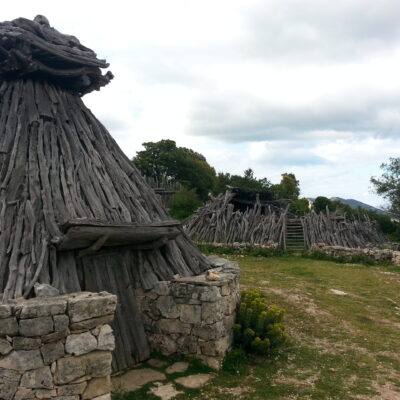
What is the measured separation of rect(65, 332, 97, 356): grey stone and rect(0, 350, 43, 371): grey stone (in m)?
0.34

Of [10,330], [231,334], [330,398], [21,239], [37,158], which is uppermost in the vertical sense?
[37,158]

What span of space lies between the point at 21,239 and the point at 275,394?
14.3ft

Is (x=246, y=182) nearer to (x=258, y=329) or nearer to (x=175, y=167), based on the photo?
(x=175, y=167)

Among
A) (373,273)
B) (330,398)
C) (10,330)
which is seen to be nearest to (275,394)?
(330,398)

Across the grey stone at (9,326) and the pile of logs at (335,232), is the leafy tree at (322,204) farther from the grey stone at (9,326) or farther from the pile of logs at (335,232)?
the grey stone at (9,326)

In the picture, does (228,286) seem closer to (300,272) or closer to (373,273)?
(300,272)

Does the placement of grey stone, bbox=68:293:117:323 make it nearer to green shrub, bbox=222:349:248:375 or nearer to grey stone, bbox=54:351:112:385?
grey stone, bbox=54:351:112:385

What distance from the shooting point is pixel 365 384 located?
21.2ft

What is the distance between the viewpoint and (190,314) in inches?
268

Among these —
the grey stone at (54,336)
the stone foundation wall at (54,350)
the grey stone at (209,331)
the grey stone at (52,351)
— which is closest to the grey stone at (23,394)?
the stone foundation wall at (54,350)

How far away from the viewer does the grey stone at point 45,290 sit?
5051 millimetres

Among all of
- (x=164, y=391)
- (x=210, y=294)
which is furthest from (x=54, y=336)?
(x=210, y=294)

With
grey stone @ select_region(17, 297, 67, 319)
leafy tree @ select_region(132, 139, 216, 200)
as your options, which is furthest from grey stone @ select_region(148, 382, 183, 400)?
leafy tree @ select_region(132, 139, 216, 200)

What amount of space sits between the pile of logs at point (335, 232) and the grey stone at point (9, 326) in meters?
17.6
